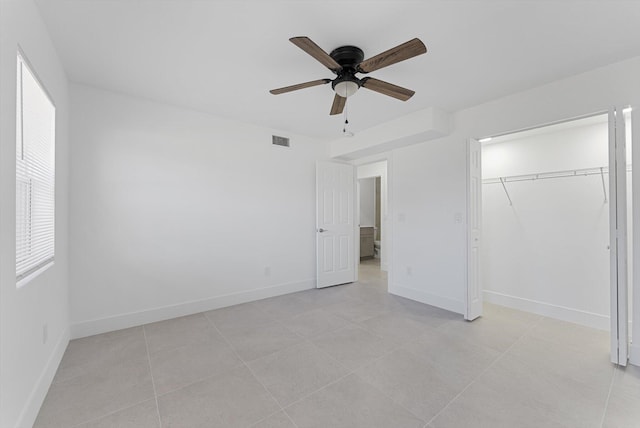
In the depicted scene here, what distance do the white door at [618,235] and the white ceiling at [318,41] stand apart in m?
0.65

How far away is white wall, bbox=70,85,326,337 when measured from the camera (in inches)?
109

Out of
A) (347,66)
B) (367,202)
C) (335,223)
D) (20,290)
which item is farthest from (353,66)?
(367,202)

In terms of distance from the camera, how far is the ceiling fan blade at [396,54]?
5.30ft

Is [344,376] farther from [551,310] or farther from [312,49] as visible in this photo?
[551,310]

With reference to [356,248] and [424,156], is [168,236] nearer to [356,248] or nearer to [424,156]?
[356,248]

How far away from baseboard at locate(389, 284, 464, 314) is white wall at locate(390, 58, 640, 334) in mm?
12

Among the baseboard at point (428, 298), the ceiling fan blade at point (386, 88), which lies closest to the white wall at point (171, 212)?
the baseboard at point (428, 298)

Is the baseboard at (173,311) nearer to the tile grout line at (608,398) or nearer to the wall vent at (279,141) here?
the wall vent at (279,141)

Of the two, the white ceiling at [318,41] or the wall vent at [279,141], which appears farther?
the wall vent at [279,141]

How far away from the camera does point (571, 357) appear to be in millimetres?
2328

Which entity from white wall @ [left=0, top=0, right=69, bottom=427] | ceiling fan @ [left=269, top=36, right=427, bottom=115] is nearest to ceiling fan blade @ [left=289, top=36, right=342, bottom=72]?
ceiling fan @ [left=269, top=36, right=427, bottom=115]

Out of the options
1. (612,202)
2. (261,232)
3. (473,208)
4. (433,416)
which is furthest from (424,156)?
(433,416)

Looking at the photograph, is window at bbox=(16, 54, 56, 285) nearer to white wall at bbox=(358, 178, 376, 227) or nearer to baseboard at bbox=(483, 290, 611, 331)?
baseboard at bbox=(483, 290, 611, 331)

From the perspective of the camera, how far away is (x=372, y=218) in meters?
7.69
